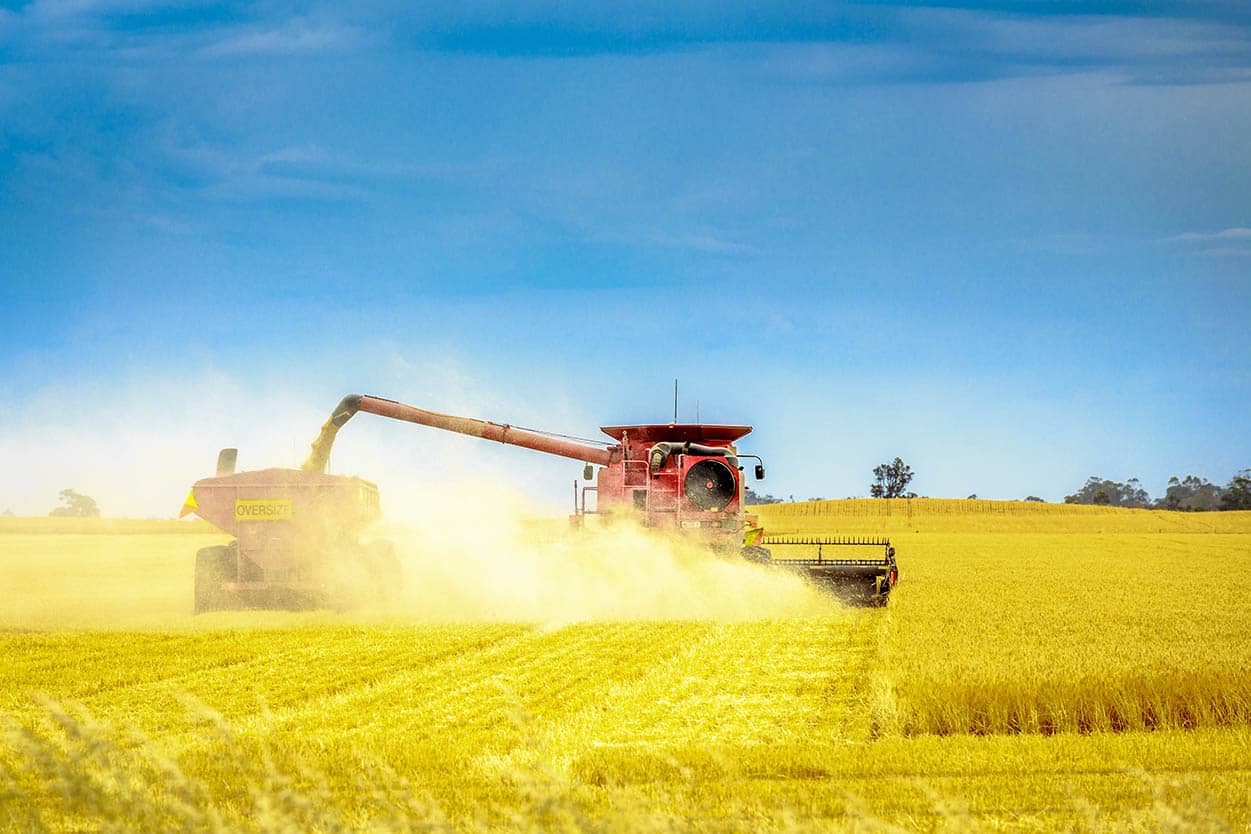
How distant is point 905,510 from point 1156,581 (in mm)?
63166

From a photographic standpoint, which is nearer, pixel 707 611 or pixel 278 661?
pixel 278 661

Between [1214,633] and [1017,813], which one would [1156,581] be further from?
[1017,813]

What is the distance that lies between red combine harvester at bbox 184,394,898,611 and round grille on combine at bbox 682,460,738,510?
2 centimetres

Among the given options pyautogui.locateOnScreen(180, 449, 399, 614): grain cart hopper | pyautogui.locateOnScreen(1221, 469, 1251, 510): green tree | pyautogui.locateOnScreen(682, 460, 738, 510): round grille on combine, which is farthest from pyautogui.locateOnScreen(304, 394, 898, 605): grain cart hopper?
pyautogui.locateOnScreen(1221, 469, 1251, 510): green tree

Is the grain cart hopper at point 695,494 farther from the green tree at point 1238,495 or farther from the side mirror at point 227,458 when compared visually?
the green tree at point 1238,495

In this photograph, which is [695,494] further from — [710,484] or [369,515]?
[369,515]

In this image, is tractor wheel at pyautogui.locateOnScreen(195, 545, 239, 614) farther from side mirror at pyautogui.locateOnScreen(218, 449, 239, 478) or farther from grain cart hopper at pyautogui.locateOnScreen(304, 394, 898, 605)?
grain cart hopper at pyautogui.locateOnScreen(304, 394, 898, 605)

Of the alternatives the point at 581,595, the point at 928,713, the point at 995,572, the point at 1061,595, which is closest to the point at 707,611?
the point at 581,595

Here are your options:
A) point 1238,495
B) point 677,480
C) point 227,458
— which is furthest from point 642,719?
point 1238,495

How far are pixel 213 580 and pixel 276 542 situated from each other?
119cm

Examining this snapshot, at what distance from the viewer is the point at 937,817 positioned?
6.56 meters

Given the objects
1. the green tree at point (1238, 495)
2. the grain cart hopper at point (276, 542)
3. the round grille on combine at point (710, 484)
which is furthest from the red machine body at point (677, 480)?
the green tree at point (1238, 495)

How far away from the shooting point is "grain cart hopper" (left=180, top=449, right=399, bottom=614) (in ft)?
61.6

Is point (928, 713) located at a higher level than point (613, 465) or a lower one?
lower
